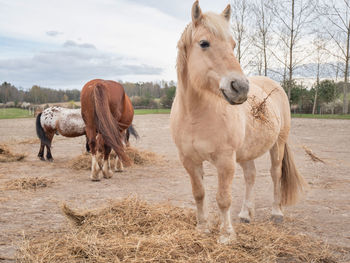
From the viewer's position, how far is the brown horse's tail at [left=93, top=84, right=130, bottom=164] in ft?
18.0

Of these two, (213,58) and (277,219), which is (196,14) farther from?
(277,219)

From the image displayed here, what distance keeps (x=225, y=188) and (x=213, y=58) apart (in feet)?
3.97

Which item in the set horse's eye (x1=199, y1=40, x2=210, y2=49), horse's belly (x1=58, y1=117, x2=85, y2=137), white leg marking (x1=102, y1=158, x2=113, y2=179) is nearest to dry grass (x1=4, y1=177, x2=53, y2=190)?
white leg marking (x1=102, y1=158, x2=113, y2=179)

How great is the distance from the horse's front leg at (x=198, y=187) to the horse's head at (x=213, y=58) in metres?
0.79

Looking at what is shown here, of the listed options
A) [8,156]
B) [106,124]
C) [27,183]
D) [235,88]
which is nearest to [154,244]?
[235,88]

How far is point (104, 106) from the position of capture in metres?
5.72

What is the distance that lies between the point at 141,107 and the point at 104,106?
143 ft

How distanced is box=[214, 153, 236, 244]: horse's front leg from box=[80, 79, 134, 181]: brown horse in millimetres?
2882

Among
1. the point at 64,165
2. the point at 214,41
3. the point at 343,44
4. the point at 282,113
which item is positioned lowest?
the point at 64,165

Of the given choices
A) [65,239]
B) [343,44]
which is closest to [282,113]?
[65,239]

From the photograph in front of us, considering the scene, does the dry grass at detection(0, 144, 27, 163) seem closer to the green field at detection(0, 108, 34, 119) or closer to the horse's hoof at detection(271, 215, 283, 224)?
the horse's hoof at detection(271, 215, 283, 224)

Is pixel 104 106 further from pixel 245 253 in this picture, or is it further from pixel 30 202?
pixel 245 253

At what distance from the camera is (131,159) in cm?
729

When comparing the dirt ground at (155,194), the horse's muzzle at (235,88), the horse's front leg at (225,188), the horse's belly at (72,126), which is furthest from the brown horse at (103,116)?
the horse's muzzle at (235,88)
